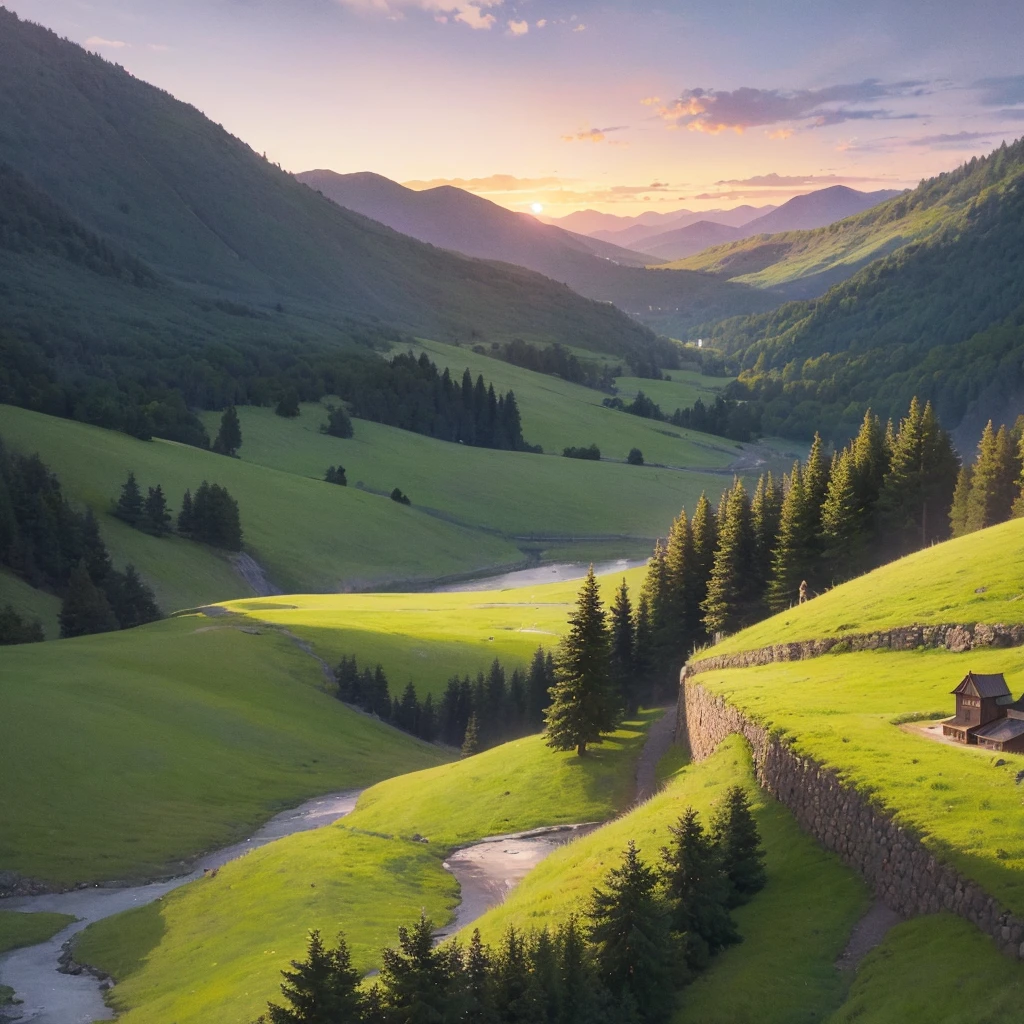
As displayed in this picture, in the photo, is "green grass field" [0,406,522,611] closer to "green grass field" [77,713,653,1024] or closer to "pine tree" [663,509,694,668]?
"pine tree" [663,509,694,668]

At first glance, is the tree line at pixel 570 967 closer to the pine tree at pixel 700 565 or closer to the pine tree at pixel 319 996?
the pine tree at pixel 319 996

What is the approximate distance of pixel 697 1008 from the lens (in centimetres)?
2433

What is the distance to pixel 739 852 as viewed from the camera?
28188mm

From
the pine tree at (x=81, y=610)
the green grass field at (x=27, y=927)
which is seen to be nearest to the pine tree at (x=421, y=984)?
the green grass field at (x=27, y=927)

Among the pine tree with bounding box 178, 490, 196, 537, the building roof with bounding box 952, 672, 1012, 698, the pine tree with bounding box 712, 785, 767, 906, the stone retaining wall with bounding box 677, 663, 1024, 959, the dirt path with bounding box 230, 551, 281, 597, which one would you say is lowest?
the dirt path with bounding box 230, 551, 281, 597

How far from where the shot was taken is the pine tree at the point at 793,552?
71000 mm

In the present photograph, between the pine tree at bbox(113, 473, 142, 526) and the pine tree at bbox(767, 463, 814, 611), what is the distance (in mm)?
93900

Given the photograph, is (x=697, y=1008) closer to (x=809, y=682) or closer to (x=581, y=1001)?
(x=581, y=1001)

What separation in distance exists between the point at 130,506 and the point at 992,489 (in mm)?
106703

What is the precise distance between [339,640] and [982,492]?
5527cm

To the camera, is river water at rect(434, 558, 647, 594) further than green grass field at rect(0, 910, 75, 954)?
Yes

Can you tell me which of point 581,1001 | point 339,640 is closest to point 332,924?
point 581,1001

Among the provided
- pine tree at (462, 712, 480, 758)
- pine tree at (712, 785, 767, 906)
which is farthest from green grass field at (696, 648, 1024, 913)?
pine tree at (462, 712, 480, 758)

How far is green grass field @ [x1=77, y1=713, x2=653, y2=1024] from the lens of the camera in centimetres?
3616
